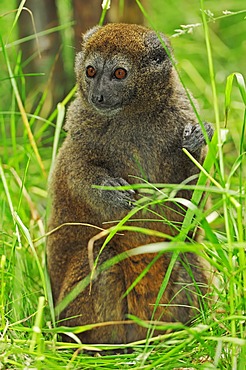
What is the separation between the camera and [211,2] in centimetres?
955

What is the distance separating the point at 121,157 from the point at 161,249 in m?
1.54

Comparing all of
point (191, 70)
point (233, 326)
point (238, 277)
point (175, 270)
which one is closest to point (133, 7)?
point (191, 70)

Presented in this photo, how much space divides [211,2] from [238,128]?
2.91 metres

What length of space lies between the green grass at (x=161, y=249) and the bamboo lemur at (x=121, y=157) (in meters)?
0.16

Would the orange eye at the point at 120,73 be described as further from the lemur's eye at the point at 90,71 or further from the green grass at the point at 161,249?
the green grass at the point at 161,249

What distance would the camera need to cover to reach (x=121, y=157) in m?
4.89

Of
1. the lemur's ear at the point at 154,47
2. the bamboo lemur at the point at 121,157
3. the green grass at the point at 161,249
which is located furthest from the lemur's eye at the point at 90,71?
the green grass at the point at 161,249

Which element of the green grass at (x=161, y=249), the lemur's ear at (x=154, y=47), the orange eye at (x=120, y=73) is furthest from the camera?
the lemur's ear at (x=154, y=47)

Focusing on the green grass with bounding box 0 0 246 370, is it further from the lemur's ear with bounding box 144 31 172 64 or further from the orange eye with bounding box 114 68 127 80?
the orange eye with bounding box 114 68 127 80

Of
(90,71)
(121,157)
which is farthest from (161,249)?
(90,71)

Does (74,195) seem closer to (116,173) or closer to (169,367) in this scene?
(116,173)

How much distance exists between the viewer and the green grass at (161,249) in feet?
12.1

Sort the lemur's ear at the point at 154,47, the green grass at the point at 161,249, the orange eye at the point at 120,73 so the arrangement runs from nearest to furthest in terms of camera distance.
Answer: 1. the green grass at the point at 161,249
2. the orange eye at the point at 120,73
3. the lemur's ear at the point at 154,47

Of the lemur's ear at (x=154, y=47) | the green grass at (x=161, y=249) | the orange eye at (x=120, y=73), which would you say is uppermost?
the lemur's ear at (x=154, y=47)
